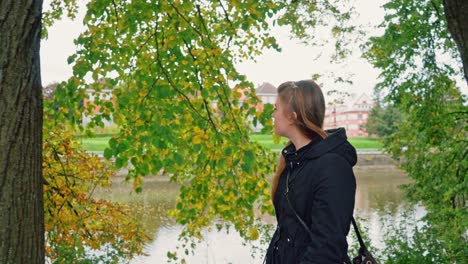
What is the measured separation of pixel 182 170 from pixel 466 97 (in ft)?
20.3

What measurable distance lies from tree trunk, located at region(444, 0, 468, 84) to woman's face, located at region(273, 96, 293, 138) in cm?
245

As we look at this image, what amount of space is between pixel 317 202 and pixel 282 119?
1.19 feet

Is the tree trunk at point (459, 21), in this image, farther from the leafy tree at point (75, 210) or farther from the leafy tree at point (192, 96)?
the leafy tree at point (75, 210)

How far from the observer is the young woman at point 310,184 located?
5.32 feet

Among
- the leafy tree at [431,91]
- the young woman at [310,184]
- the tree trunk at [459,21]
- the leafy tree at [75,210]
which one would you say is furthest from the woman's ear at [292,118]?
the leafy tree at [431,91]

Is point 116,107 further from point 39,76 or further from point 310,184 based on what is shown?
point 310,184

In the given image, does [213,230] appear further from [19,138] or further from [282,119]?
[282,119]

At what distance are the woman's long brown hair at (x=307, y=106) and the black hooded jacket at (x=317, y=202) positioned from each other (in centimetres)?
5

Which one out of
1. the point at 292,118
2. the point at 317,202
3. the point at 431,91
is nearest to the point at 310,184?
the point at 317,202

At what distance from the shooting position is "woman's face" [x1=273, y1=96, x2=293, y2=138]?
6.04 ft

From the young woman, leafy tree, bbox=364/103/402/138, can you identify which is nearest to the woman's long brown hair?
the young woman

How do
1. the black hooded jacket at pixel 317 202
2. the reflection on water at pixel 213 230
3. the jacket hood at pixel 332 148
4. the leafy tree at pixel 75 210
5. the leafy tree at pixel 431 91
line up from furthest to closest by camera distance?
the reflection on water at pixel 213 230 < the leafy tree at pixel 431 91 < the leafy tree at pixel 75 210 < the jacket hood at pixel 332 148 < the black hooded jacket at pixel 317 202

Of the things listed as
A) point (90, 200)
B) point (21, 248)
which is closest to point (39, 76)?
point (21, 248)

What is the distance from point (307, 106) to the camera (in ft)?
5.90
